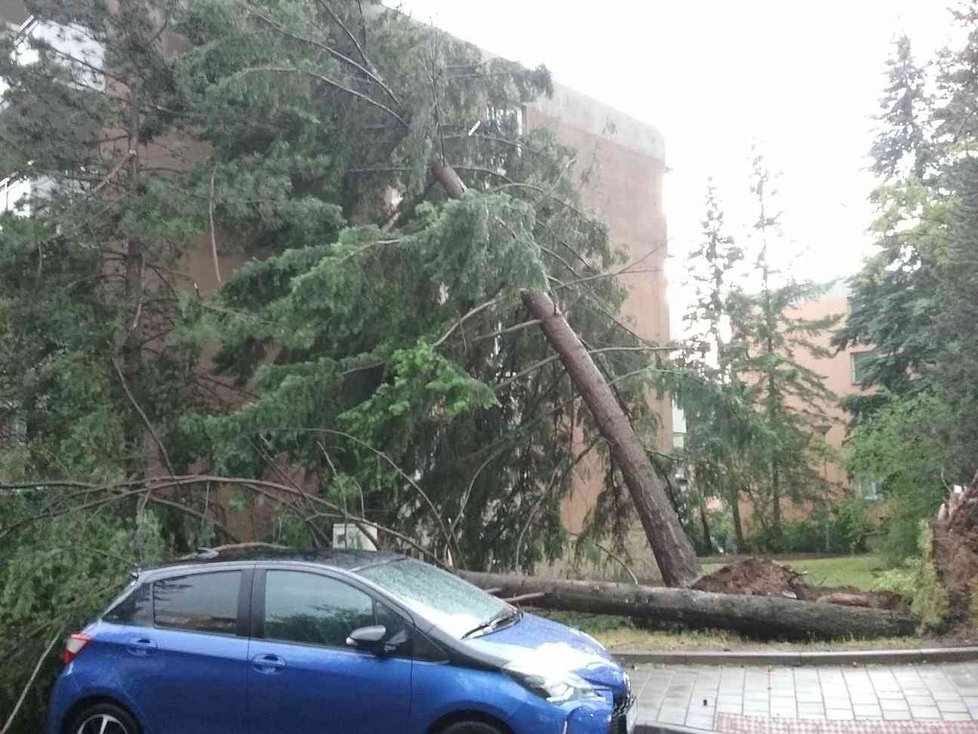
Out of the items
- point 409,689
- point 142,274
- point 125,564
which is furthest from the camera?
point 142,274

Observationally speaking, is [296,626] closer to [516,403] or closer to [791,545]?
[516,403]

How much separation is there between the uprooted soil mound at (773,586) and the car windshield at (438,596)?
4.61 metres

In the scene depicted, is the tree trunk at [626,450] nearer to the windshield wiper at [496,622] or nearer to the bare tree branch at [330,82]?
the bare tree branch at [330,82]

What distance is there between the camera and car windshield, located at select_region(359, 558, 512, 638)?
557 centimetres

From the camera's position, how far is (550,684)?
5145 mm

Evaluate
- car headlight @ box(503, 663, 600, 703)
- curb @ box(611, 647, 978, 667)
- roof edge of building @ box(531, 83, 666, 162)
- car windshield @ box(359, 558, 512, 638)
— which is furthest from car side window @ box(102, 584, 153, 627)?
roof edge of building @ box(531, 83, 666, 162)

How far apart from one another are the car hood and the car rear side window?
5.22 ft

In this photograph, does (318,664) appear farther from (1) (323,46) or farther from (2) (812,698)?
(1) (323,46)

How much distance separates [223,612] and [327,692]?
96 cm

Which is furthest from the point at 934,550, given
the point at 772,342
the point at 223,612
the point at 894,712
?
the point at 772,342

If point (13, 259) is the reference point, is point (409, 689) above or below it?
below

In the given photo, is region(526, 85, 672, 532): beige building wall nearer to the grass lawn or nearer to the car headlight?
the grass lawn

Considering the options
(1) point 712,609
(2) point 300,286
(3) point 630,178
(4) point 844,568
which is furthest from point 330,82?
(3) point 630,178

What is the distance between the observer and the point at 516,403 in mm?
13969
